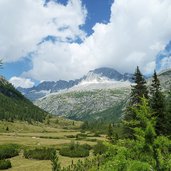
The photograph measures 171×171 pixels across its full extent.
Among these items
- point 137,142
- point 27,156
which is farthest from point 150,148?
point 27,156

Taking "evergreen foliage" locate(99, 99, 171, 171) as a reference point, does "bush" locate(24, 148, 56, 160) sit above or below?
above

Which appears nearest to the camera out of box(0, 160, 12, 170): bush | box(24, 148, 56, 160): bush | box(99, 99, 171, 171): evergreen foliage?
box(99, 99, 171, 171): evergreen foliage

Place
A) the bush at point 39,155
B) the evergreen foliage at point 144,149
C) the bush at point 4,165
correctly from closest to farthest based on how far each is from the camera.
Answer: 1. the evergreen foliage at point 144,149
2. the bush at point 4,165
3. the bush at point 39,155

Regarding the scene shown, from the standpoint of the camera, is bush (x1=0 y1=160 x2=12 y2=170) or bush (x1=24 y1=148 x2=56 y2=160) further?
bush (x1=24 y1=148 x2=56 y2=160)

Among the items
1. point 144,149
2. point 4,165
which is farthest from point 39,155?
point 144,149

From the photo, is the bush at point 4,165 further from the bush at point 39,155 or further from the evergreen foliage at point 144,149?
the evergreen foliage at point 144,149

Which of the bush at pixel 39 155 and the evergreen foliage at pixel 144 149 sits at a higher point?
the bush at pixel 39 155

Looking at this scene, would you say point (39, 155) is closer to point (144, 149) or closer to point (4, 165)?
point (4, 165)

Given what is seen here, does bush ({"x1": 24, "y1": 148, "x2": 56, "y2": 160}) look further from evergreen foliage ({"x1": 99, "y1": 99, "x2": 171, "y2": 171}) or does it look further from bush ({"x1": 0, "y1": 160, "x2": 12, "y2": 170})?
evergreen foliage ({"x1": 99, "y1": 99, "x2": 171, "y2": 171})

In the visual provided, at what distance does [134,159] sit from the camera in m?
20.8

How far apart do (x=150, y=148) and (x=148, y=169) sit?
1433mm

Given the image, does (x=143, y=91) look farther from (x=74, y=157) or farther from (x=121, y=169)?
(x=121, y=169)

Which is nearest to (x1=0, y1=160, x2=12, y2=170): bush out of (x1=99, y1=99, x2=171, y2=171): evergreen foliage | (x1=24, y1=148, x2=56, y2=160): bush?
(x1=24, y1=148, x2=56, y2=160): bush

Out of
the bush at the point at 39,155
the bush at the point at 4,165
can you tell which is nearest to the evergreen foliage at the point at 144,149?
the bush at the point at 4,165
